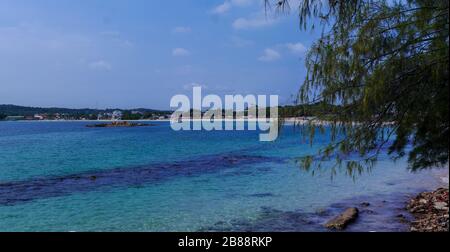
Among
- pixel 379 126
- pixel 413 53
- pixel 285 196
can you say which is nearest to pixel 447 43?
pixel 413 53

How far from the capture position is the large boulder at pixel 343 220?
1134 centimetres

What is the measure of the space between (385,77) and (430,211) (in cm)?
931

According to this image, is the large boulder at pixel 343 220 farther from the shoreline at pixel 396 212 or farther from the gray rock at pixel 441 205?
the gray rock at pixel 441 205

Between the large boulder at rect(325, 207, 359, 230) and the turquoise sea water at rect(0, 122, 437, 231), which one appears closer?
the large boulder at rect(325, 207, 359, 230)

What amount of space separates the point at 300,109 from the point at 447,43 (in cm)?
202

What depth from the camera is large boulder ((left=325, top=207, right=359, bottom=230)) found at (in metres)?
11.3

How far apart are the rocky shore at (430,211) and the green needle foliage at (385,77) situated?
516 cm

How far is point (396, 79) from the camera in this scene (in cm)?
463

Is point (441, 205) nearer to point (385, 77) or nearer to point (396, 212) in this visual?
point (396, 212)

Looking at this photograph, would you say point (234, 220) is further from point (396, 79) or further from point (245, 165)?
point (245, 165)

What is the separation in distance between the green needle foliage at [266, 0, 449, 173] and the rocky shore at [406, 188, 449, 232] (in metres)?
5.16

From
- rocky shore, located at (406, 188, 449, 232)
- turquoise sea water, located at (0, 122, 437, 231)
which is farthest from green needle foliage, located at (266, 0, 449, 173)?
rocky shore, located at (406, 188, 449, 232)

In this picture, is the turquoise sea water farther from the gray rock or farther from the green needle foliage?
the green needle foliage

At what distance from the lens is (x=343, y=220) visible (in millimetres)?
11672
